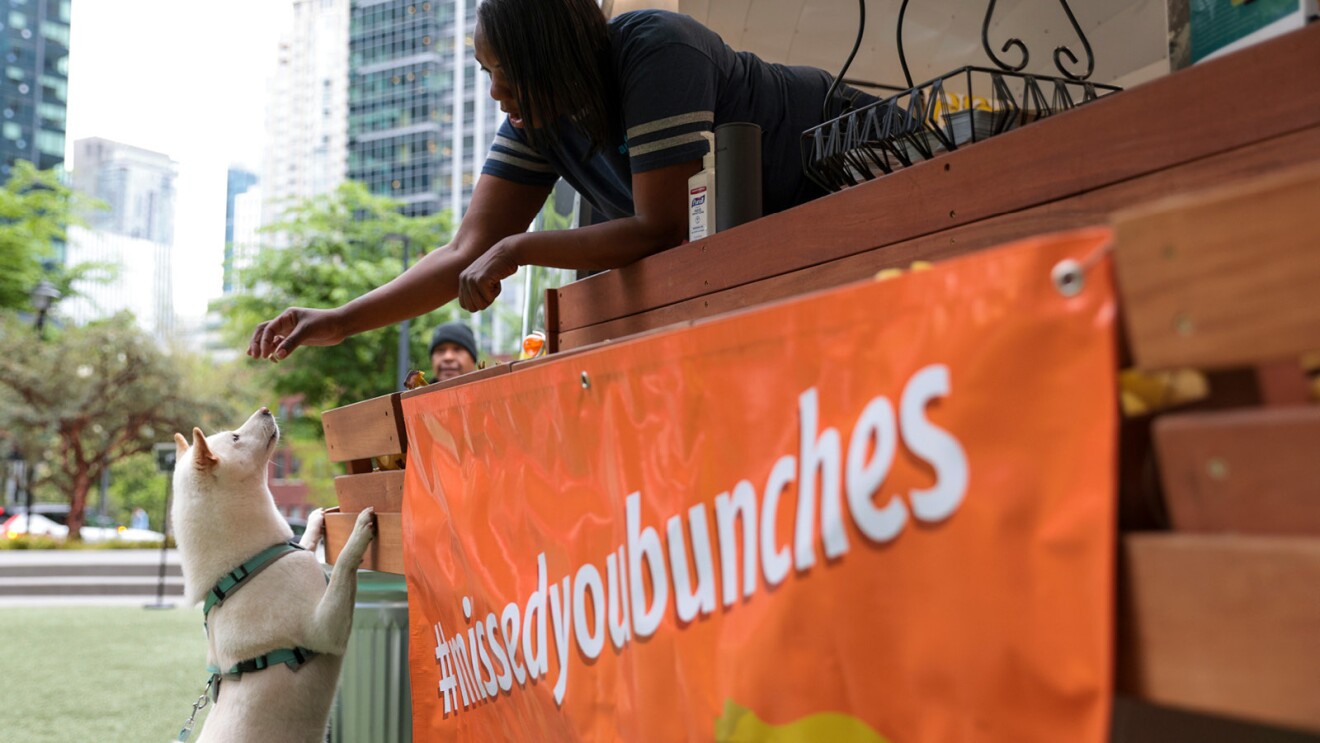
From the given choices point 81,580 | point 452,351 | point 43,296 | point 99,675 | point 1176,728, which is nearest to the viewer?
point 1176,728

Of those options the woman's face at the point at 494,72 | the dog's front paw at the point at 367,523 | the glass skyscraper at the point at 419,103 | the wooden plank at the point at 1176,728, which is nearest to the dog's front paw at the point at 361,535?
the dog's front paw at the point at 367,523

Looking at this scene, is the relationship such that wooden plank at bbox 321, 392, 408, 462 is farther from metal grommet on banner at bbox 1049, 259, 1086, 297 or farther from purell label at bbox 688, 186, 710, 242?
metal grommet on banner at bbox 1049, 259, 1086, 297

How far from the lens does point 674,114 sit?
192cm

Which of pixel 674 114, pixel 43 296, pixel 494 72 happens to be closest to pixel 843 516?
pixel 674 114

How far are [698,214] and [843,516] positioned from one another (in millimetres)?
1023

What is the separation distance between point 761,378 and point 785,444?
8cm

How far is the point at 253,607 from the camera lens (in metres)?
3.04

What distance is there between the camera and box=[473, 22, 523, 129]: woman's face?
206 cm

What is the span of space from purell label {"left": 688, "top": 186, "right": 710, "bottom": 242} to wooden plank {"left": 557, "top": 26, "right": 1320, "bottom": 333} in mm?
118

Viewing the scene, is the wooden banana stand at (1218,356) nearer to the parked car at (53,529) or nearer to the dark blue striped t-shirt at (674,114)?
the dark blue striped t-shirt at (674,114)

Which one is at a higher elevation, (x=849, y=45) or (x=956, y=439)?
(x=849, y=45)

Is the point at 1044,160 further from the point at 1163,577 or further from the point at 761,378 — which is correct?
the point at 1163,577

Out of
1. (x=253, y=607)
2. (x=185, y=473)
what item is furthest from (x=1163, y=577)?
(x=185, y=473)

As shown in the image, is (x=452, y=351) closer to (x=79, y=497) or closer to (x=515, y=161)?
(x=515, y=161)
